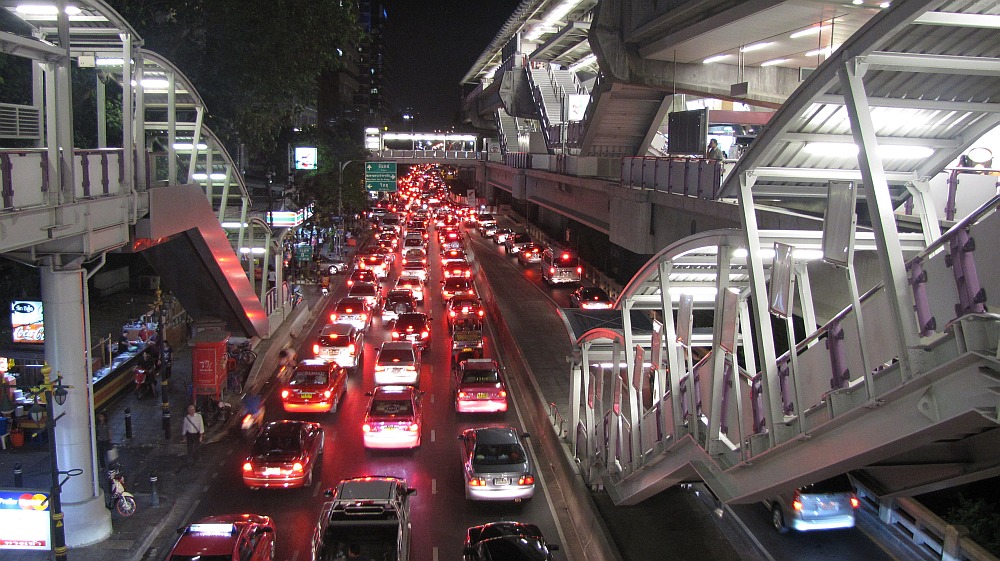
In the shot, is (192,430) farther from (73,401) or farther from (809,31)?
(809,31)

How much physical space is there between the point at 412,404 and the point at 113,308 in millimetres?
21427

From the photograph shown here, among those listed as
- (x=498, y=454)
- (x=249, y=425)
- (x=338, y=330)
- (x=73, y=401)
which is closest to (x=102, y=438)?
(x=249, y=425)

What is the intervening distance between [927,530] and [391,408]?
34.5ft

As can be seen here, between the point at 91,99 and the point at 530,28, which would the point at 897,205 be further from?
the point at 530,28

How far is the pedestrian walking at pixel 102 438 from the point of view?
15812mm

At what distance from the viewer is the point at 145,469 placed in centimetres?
1606

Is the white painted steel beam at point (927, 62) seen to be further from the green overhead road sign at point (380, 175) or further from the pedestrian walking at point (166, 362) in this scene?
the green overhead road sign at point (380, 175)

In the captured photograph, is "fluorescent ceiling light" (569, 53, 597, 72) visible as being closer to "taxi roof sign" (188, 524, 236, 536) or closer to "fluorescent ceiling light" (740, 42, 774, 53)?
"fluorescent ceiling light" (740, 42, 774, 53)

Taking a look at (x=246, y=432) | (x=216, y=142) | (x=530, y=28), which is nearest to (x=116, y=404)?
(x=246, y=432)

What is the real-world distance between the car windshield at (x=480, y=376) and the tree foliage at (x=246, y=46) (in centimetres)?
1429

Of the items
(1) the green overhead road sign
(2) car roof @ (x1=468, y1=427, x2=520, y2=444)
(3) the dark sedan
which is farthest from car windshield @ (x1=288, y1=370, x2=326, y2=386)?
(1) the green overhead road sign

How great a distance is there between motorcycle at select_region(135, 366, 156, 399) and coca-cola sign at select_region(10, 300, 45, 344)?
2431 mm

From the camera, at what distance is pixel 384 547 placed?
10969 mm

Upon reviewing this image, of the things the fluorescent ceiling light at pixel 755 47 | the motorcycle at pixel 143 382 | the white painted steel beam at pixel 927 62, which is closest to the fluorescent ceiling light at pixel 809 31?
the fluorescent ceiling light at pixel 755 47
